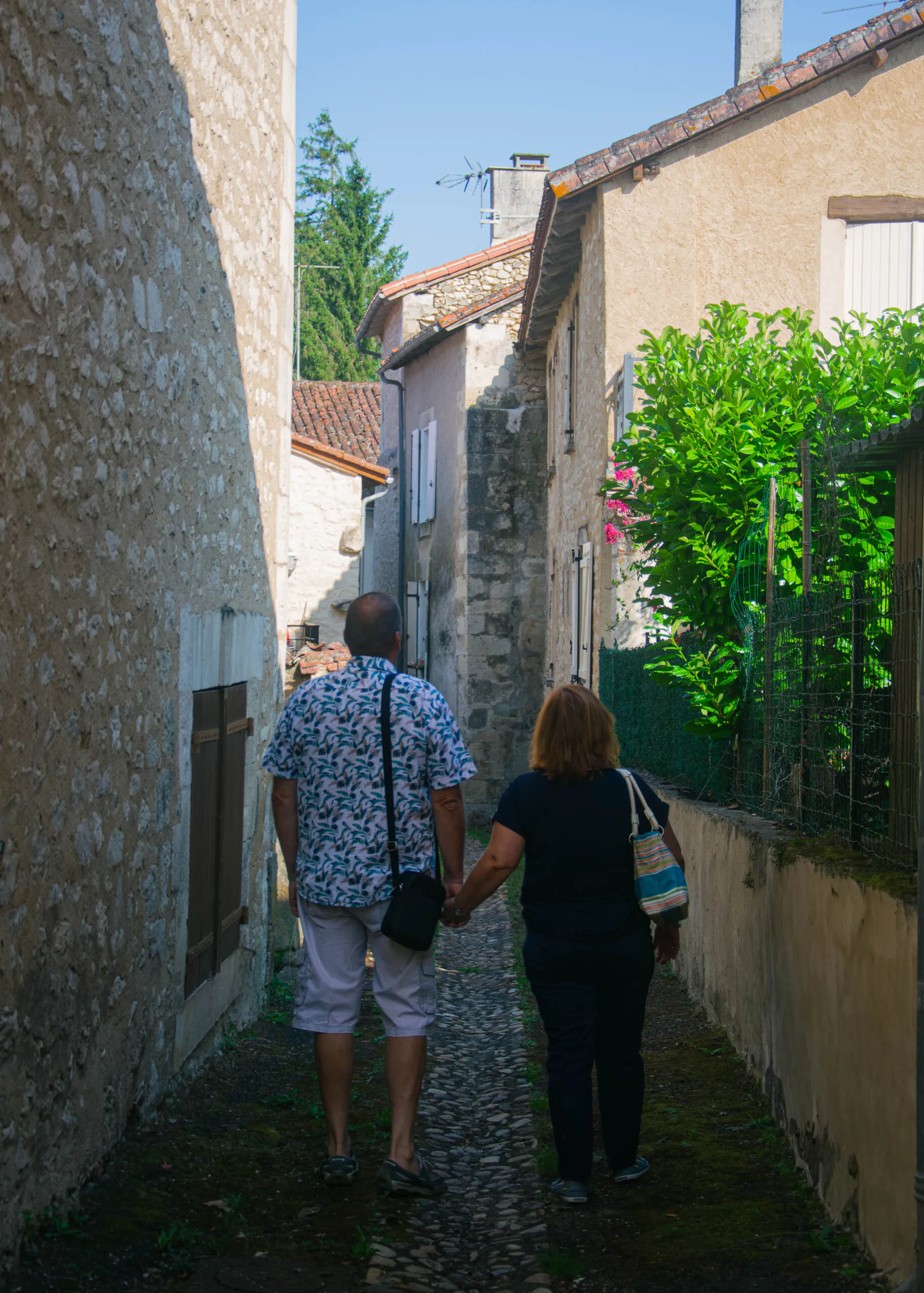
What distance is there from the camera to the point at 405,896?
4.18m

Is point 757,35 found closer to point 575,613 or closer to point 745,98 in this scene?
point 745,98

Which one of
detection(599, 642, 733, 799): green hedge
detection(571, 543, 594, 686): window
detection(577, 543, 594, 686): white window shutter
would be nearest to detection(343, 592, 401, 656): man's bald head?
detection(599, 642, 733, 799): green hedge

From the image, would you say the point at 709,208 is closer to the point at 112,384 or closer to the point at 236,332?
the point at 236,332

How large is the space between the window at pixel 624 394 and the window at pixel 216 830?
17.2 ft

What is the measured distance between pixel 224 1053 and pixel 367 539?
1935 centimetres

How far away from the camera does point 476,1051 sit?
21.6ft

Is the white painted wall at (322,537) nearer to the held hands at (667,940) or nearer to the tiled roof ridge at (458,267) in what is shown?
the tiled roof ridge at (458,267)

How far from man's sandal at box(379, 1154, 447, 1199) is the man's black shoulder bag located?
63 centimetres

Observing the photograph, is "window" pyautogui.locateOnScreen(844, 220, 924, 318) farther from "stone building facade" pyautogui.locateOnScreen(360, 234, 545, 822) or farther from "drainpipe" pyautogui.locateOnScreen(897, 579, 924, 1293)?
"drainpipe" pyautogui.locateOnScreen(897, 579, 924, 1293)

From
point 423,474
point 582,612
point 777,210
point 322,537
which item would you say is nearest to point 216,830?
point 582,612

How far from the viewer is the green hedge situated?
24.5 feet

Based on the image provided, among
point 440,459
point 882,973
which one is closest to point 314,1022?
point 882,973

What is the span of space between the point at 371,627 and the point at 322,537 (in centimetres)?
1584

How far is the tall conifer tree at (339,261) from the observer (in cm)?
3788
